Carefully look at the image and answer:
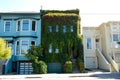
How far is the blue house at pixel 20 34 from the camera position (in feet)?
101

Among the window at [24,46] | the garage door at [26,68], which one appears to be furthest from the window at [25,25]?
the garage door at [26,68]

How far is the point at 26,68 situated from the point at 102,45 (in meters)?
15.1

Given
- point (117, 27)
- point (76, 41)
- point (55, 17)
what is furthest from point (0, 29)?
point (117, 27)

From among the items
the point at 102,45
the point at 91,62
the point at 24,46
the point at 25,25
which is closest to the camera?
the point at 24,46

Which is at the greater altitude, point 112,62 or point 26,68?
point 112,62

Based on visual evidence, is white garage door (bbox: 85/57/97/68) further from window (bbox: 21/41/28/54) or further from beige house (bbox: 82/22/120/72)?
window (bbox: 21/41/28/54)

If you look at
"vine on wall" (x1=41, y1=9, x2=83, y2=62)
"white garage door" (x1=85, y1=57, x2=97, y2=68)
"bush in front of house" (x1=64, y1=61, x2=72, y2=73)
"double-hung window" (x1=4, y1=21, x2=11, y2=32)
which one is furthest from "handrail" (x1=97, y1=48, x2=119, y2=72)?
"double-hung window" (x1=4, y1=21, x2=11, y2=32)

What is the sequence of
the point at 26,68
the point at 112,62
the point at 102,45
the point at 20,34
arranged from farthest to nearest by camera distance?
the point at 102,45, the point at 112,62, the point at 20,34, the point at 26,68

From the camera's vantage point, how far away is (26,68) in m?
30.8

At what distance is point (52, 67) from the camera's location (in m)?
30.5

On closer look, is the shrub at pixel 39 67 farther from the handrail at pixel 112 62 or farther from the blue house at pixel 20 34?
the handrail at pixel 112 62

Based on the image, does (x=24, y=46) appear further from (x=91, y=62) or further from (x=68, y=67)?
(x=91, y=62)

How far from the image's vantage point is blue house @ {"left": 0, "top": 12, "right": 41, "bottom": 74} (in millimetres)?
30781

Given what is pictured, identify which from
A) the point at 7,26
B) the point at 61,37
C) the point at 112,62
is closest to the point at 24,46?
the point at 7,26
